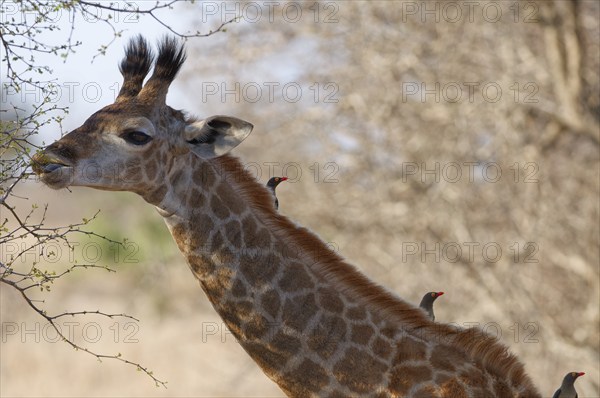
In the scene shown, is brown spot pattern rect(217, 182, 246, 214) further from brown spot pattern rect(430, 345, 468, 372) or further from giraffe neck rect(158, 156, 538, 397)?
brown spot pattern rect(430, 345, 468, 372)

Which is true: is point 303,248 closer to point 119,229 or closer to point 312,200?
Result: point 312,200

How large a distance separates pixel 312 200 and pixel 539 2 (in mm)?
5238

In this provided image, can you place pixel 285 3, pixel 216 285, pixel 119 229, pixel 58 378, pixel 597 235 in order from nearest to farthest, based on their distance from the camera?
pixel 216 285, pixel 597 235, pixel 285 3, pixel 58 378, pixel 119 229

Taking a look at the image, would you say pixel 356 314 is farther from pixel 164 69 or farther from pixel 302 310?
pixel 164 69

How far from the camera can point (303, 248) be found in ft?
20.9

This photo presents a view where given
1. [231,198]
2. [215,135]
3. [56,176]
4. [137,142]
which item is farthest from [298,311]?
[56,176]

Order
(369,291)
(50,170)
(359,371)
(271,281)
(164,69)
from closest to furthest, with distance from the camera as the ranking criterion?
(50,170), (359,371), (271,281), (369,291), (164,69)

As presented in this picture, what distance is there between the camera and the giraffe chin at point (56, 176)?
590cm

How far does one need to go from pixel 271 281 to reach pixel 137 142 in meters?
1.13

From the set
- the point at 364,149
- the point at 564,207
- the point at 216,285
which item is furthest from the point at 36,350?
the point at 216,285

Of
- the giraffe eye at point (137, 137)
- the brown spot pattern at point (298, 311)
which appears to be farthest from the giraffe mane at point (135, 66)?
the brown spot pattern at point (298, 311)

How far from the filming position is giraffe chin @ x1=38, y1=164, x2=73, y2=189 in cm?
590

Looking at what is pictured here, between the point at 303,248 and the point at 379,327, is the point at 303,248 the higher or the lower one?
the higher one

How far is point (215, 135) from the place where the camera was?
251 inches
